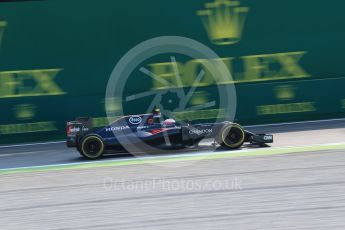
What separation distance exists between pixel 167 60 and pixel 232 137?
4.69 metres

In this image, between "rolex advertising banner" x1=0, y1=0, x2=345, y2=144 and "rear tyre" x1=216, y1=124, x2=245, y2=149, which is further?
"rolex advertising banner" x1=0, y1=0, x2=345, y2=144

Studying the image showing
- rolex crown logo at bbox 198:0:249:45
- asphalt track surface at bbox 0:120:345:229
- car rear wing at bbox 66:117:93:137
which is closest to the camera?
asphalt track surface at bbox 0:120:345:229

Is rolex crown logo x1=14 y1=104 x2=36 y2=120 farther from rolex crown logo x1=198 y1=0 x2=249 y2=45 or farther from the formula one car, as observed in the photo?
rolex crown logo x1=198 y1=0 x2=249 y2=45

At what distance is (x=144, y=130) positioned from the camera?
12.0 metres

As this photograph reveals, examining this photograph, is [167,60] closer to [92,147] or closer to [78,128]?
[78,128]

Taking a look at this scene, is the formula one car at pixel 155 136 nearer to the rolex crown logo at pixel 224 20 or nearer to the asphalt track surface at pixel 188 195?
the asphalt track surface at pixel 188 195

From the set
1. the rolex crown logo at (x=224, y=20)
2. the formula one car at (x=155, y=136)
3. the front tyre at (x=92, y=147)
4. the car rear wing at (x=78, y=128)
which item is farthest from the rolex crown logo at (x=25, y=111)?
the rolex crown logo at (x=224, y=20)

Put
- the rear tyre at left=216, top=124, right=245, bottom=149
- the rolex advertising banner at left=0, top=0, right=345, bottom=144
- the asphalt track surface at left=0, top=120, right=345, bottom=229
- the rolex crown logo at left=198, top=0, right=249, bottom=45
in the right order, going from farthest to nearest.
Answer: the rolex crown logo at left=198, top=0, right=249, bottom=45, the rolex advertising banner at left=0, top=0, right=345, bottom=144, the rear tyre at left=216, top=124, right=245, bottom=149, the asphalt track surface at left=0, top=120, right=345, bottom=229

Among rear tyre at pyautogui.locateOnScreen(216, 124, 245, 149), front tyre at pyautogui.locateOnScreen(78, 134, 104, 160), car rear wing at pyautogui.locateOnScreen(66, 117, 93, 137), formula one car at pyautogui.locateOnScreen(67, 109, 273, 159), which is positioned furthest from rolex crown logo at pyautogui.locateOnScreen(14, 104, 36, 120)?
rear tyre at pyautogui.locateOnScreen(216, 124, 245, 149)

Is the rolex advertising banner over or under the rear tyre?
over

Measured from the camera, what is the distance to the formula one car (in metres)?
11.8

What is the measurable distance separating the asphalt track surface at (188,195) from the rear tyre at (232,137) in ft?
1.40

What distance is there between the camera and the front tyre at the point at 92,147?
11922mm

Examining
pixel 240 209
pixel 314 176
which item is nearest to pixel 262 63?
pixel 314 176
